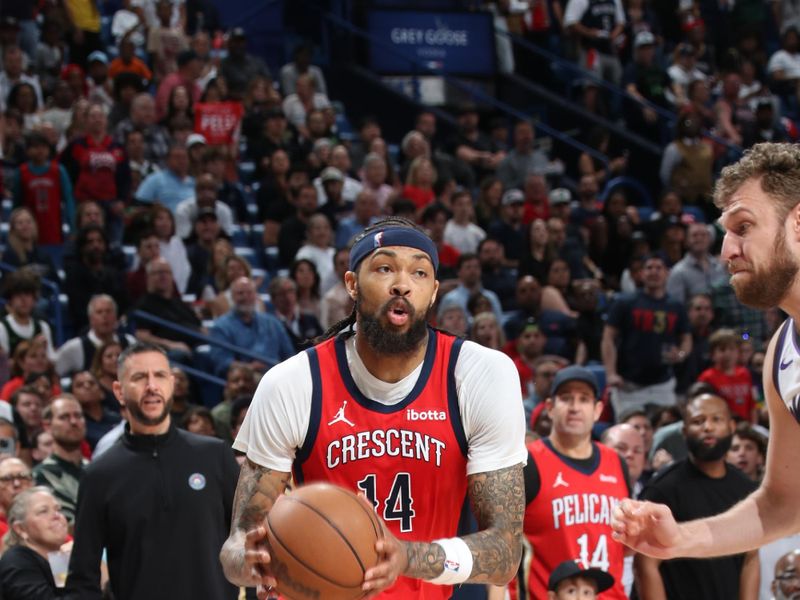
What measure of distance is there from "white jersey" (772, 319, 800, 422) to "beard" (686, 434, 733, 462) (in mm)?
3444

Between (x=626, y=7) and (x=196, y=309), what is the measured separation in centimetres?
1010

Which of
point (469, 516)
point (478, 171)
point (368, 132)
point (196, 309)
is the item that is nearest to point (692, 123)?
point (478, 171)

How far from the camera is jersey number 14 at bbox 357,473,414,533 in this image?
449 centimetres

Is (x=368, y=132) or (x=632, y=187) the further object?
(x=632, y=187)

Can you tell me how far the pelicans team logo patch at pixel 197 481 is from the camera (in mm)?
6379

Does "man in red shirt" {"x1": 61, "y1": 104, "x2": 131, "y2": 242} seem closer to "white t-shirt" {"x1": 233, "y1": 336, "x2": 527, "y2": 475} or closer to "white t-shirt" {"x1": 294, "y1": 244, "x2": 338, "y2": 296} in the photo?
"white t-shirt" {"x1": 294, "y1": 244, "x2": 338, "y2": 296}

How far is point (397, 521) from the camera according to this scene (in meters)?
4.49

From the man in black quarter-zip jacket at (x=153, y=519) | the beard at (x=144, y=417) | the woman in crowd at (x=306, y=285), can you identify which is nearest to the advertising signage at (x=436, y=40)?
the woman in crowd at (x=306, y=285)

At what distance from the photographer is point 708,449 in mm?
7430

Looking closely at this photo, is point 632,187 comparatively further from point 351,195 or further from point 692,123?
point 351,195

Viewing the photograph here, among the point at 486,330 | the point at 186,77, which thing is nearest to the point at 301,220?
the point at 186,77

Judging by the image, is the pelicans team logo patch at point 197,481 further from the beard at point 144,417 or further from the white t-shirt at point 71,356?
the white t-shirt at point 71,356

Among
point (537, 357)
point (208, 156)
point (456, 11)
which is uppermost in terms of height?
point (456, 11)

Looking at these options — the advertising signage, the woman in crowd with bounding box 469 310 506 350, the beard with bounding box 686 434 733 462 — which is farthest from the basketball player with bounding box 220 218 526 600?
the advertising signage
